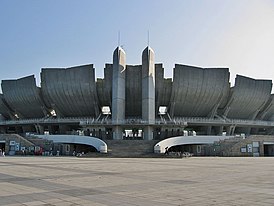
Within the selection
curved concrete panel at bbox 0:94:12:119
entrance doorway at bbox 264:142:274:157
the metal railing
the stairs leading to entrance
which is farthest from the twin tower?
curved concrete panel at bbox 0:94:12:119

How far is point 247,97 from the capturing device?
199 ft

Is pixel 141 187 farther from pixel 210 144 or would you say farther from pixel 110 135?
pixel 110 135

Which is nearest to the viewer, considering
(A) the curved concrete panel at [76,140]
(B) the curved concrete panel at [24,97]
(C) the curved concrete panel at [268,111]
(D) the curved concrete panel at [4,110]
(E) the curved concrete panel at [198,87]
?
(A) the curved concrete panel at [76,140]

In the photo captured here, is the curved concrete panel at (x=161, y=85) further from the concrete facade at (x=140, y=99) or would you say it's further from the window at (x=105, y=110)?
the window at (x=105, y=110)

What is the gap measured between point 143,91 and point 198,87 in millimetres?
10759

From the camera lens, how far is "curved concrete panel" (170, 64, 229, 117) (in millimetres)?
56281

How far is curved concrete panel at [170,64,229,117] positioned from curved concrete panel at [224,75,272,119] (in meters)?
2.12

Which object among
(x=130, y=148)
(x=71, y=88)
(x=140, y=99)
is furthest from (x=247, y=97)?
(x=71, y=88)

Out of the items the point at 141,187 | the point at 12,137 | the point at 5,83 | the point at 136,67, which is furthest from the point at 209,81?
the point at 141,187

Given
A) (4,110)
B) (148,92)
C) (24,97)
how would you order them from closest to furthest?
(148,92), (24,97), (4,110)

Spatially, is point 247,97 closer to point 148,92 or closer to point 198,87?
point 198,87

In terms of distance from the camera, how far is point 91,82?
57125mm

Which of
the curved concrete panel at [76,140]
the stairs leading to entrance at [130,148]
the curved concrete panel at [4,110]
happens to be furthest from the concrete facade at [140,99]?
the stairs leading to entrance at [130,148]

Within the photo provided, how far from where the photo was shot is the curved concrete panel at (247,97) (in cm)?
5891
